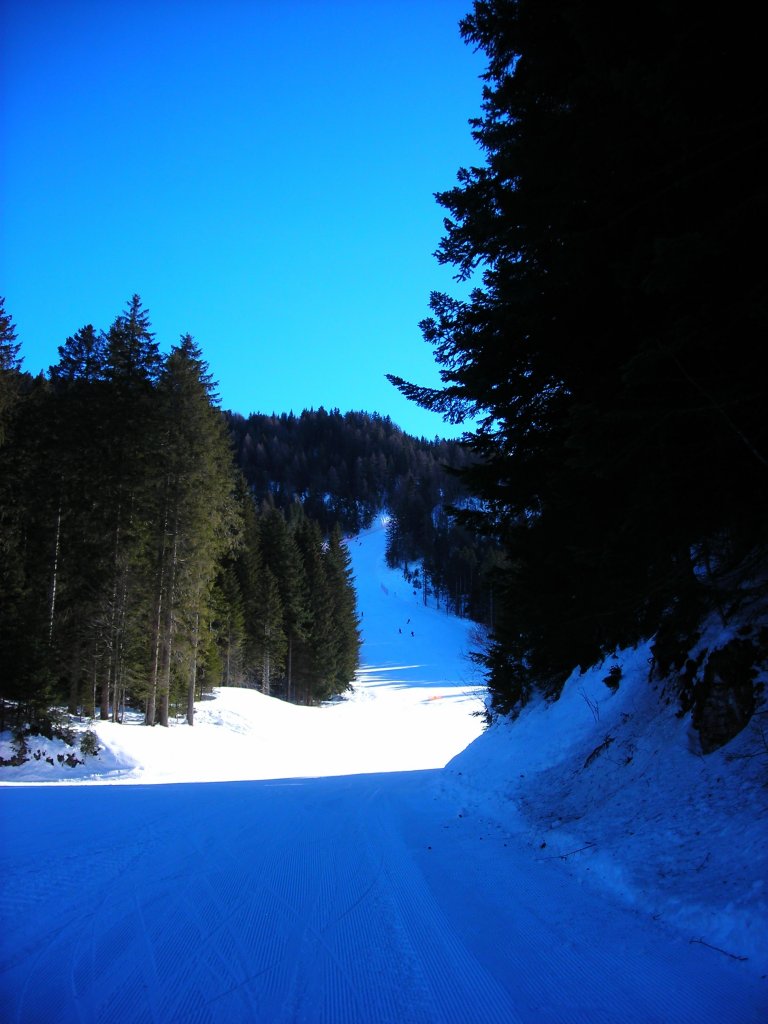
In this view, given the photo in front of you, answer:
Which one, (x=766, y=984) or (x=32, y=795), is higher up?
(x=766, y=984)

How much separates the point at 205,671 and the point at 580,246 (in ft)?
96.0

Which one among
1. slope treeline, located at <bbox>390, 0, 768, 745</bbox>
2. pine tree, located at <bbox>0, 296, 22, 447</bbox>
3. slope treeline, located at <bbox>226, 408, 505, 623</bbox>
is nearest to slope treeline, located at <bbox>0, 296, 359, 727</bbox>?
pine tree, located at <bbox>0, 296, 22, 447</bbox>

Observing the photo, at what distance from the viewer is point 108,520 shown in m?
18.7

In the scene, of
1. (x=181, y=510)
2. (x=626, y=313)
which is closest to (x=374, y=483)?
(x=181, y=510)

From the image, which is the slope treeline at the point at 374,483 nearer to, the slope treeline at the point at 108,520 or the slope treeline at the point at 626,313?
the slope treeline at the point at 108,520

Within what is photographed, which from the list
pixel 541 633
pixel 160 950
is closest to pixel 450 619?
pixel 541 633

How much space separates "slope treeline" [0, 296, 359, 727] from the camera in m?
16.7

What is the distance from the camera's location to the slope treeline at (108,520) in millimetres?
16688

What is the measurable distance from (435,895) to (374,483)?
14509 cm

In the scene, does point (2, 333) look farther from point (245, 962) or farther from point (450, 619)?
point (450, 619)

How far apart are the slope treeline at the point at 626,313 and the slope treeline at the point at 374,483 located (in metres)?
67.0

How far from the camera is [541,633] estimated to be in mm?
9734

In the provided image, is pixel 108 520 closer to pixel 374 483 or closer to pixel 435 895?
pixel 435 895

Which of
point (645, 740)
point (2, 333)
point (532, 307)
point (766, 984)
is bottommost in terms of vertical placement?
point (766, 984)
